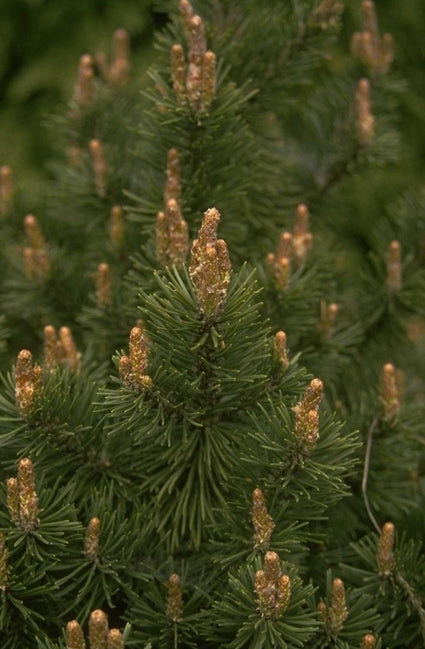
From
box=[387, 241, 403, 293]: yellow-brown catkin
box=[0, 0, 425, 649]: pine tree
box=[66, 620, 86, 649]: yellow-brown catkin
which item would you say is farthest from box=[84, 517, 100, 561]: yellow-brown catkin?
box=[387, 241, 403, 293]: yellow-brown catkin

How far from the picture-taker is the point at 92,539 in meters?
0.87

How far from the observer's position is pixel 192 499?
0.98m

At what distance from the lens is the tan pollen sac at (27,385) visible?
33.8 inches

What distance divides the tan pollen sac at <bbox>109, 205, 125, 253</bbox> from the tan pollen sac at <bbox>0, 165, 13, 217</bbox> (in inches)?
Result: 9.5

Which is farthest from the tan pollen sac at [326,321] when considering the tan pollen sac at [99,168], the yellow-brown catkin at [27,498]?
the yellow-brown catkin at [27,498]

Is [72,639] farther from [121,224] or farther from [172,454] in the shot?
[121,224]

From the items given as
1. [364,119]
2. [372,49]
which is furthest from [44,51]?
[364,119]

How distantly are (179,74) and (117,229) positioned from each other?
243 millimetres

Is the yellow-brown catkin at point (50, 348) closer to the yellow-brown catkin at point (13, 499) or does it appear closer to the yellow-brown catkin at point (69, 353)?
the yellow-brown catkin at point (69, 353)

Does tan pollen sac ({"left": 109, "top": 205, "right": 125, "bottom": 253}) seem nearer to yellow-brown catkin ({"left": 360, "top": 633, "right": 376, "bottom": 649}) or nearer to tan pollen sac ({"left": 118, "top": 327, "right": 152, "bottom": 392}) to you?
tan pollen sac ({"left": 118, "top": 327, "right": 152, "bottom": 392})

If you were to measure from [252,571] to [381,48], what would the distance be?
0.90 meters

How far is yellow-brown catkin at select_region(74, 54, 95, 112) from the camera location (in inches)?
50.5

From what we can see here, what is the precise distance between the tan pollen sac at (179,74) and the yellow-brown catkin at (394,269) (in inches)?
14.6

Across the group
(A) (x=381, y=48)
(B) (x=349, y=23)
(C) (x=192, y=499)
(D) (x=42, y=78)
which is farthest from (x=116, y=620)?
(B) (x=349, y=23)
